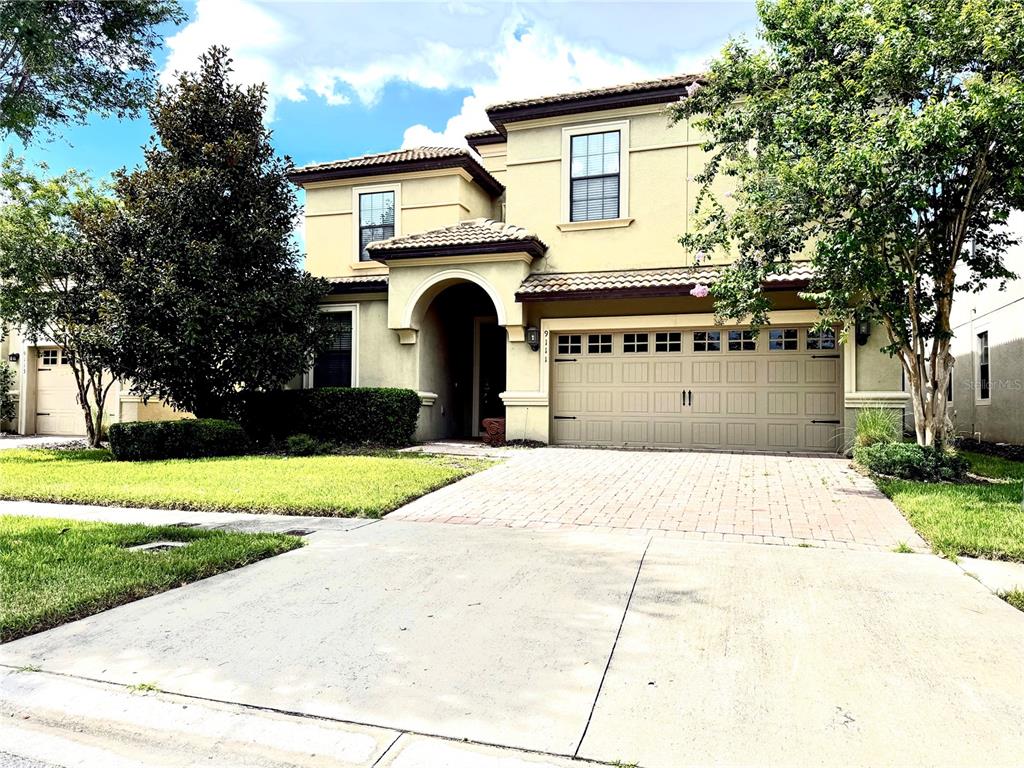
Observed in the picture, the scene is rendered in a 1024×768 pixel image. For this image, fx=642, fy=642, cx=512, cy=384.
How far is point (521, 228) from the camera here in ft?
47.6

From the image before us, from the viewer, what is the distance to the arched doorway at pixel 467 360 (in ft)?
53.3

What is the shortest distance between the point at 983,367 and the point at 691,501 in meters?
12.4

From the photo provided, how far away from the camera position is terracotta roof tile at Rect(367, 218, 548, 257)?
13.6 metres

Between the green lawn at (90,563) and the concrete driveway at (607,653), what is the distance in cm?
20

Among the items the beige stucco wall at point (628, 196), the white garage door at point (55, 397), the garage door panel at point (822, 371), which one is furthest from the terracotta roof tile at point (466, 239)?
the white garage door at point (55, 397)

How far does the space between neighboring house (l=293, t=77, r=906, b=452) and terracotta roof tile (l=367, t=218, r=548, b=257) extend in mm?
50

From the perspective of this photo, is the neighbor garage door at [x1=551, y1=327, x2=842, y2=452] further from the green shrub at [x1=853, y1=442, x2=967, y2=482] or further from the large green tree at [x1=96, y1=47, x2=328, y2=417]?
the large green tree at [x1=96, y1=47, x2=328, y2=417]

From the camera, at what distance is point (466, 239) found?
13992 millimetres

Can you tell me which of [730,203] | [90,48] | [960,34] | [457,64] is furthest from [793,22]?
[90,48]

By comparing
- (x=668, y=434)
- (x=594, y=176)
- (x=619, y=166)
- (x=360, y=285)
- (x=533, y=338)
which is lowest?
(x=668, y=434)

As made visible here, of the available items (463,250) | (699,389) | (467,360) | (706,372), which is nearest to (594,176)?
(463,250)

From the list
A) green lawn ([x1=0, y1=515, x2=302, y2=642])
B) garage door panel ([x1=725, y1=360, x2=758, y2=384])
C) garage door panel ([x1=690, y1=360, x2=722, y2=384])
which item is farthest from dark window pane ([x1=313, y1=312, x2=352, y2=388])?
green lawn ([x1=0, y1=515, x2=302, y2=642])

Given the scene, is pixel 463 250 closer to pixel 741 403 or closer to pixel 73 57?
pixel 741 403

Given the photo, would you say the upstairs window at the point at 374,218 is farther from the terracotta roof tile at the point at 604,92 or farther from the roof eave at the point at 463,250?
the terracotta roof tile at the point at 604,92
